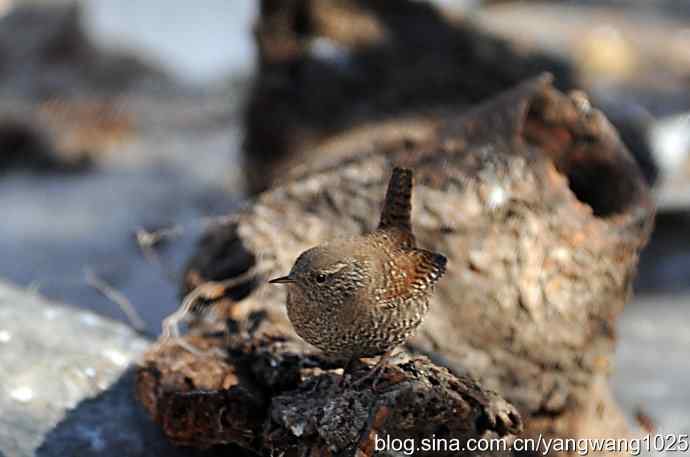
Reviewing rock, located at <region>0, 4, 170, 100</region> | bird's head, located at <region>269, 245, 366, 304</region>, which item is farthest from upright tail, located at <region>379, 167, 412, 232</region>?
rock, located at <region>0, 4, 170, 100</region>

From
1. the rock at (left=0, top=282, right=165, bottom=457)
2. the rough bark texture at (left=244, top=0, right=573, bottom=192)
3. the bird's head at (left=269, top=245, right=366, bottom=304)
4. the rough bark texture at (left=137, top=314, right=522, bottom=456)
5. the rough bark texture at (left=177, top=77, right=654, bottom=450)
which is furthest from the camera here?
the rough bark texture at (left=244, top=0, right=573, bottom=192)

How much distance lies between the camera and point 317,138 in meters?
4.81

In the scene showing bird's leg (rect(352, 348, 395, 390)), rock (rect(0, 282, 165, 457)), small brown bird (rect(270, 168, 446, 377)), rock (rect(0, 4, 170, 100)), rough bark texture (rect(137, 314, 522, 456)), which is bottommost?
rock (rect(0, 4, 170, 100))

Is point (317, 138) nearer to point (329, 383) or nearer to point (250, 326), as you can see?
point (250, 326)

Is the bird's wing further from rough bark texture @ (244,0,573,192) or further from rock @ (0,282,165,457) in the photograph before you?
rough bark texture @ (244,0,573,192)

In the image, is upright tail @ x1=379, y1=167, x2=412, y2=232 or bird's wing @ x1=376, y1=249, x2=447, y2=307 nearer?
bird's wing @ x1=376, y1=249, x2=447, y2=307

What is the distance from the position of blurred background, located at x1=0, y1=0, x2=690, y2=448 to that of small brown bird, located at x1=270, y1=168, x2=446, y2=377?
40.9 inches

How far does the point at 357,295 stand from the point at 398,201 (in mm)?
336

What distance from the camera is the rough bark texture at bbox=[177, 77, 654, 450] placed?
2.77 meters

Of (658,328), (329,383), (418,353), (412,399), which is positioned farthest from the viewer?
(658,328)

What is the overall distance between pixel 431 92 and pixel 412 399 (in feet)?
9.84

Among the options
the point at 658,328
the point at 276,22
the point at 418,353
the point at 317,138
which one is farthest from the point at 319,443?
the point at 276,22

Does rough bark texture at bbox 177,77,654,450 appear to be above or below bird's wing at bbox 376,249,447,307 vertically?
below

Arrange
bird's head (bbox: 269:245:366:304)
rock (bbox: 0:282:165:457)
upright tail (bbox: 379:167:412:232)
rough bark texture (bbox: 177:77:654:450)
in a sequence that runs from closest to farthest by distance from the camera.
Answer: bird's head (bbox: 269:245:366:304), upright tail (bbox: 379:167:412:232), rock (bbox: 0:282:165:457), rough bark texture (bbox: 177:77:654:450)
